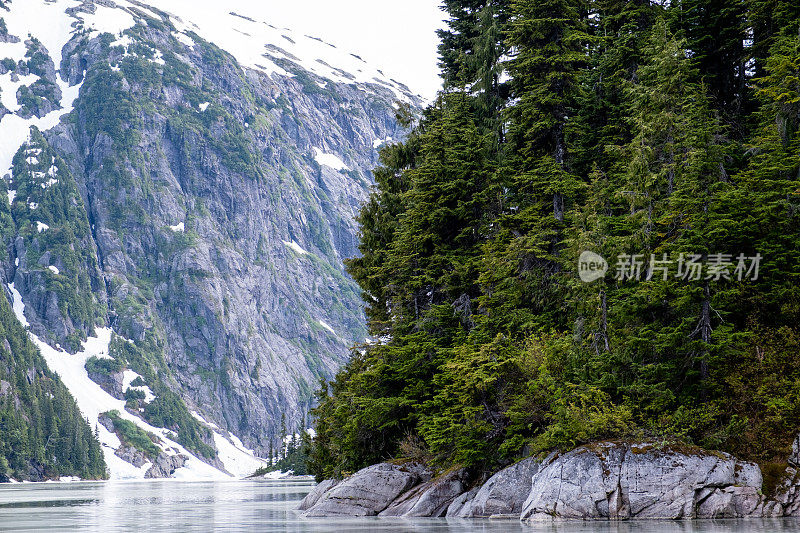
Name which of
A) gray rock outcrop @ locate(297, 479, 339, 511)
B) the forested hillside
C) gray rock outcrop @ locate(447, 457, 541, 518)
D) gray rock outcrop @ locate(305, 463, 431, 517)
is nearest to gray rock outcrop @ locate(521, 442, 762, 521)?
the forested hillside

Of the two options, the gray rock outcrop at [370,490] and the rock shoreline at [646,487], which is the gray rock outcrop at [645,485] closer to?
the rock shoreline at [646,487]

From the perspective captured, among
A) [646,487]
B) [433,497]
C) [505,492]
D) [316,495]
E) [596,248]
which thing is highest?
[596,248]

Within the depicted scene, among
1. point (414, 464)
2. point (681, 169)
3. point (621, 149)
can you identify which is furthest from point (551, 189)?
point (414, 464)

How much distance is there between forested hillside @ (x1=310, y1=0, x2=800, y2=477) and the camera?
28156 millimetres

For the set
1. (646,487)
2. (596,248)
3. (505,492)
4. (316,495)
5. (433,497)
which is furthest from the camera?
(316,495)

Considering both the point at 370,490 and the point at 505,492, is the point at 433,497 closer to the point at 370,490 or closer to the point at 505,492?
the point at 370,490

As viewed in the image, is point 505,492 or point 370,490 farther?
point 370,490

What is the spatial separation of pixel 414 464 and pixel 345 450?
505cm

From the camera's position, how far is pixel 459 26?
49.8 m

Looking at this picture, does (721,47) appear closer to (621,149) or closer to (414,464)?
(621,149)

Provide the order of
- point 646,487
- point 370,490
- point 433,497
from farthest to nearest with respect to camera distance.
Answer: point 370,490
point 433,497
point 646,487

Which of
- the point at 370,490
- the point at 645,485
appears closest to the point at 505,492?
the point at 645,485

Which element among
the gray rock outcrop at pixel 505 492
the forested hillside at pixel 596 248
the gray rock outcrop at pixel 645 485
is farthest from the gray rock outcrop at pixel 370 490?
the gray rock outcrop at pixel 645 485

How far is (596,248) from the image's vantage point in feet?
101
